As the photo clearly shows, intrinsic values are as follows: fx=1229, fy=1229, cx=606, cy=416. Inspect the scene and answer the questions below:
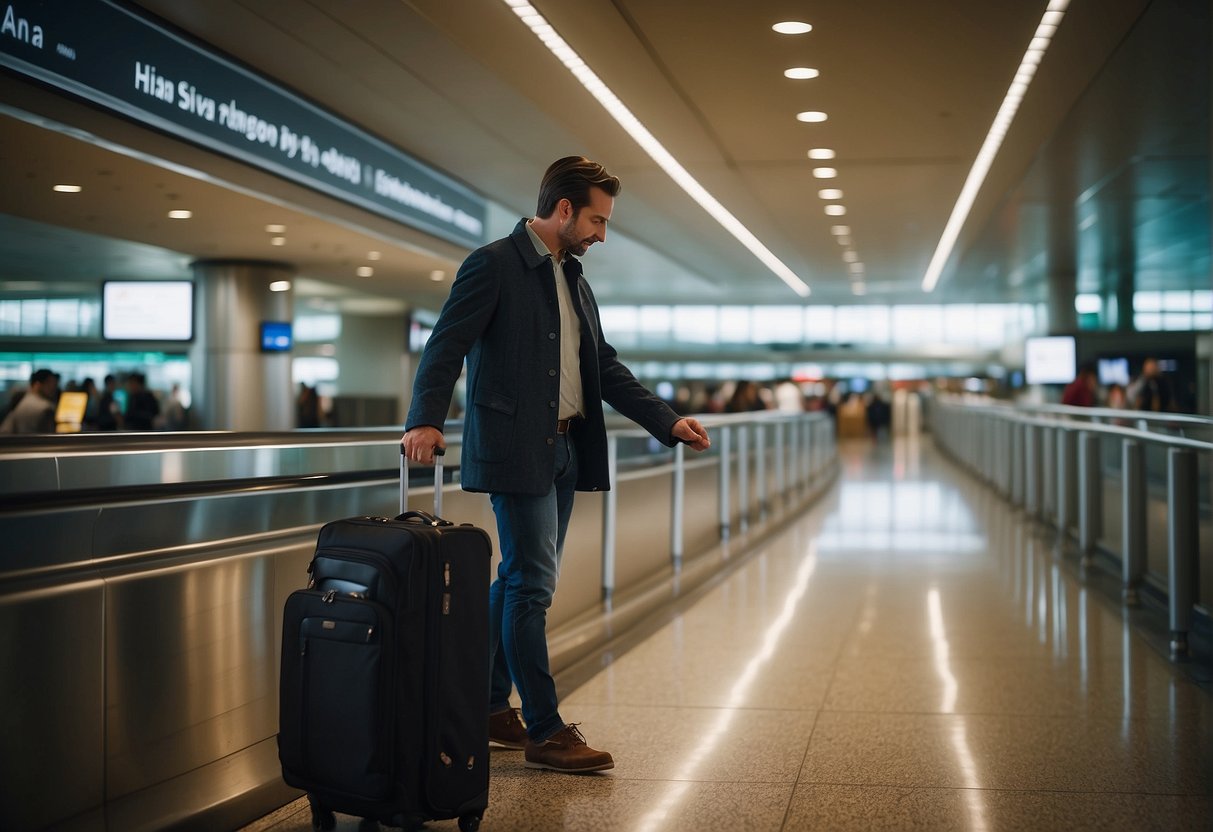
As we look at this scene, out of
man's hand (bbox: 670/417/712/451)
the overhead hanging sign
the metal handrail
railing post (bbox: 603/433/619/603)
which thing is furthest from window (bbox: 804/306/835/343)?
man's hand (bbox: 670/417/712/451)

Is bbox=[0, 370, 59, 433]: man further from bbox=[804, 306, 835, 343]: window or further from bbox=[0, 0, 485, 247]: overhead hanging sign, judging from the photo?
bbox=[804, 306, 835, 343]: window

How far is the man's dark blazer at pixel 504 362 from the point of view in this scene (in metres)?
→ 3.56

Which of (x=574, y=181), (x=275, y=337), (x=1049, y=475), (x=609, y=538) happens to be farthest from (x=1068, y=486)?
(x=275, y=337)

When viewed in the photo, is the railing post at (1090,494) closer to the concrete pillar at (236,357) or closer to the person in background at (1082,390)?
the person in background at (1082,390)

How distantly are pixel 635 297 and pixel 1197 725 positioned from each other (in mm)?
37071

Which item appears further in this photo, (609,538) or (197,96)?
(197,96)

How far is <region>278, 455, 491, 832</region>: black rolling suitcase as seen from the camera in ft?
9.61

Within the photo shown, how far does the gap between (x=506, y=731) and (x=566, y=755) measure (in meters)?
0.32

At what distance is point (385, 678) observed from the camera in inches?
115

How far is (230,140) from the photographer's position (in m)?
9.84

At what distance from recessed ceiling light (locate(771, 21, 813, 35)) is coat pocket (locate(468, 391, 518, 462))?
5035 millimetres

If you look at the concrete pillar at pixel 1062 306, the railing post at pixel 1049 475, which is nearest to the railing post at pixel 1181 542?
the railing post at pixel 1049 475

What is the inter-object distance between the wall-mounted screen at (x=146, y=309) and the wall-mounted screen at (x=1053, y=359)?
58.2ft

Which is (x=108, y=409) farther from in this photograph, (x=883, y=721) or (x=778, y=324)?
(x=778, y=324)
